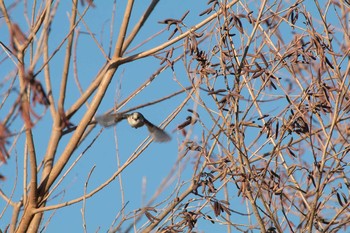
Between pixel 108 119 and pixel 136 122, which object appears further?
pixel 136 122

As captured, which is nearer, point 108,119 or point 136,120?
point 108,119

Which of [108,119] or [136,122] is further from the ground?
[136,122]

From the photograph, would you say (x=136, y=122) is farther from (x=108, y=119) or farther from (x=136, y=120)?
(x=108, y=119)

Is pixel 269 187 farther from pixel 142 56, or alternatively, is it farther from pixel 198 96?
pixel 142 56

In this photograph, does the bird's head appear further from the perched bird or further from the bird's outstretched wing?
the bird's outstretched wing

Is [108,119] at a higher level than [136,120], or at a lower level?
lower

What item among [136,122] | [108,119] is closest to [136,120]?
[136,122]

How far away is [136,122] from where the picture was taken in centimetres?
483

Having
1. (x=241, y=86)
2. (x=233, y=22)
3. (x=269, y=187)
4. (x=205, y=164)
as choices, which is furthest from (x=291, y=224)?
(x=233, y=22)

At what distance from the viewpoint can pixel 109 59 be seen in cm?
339

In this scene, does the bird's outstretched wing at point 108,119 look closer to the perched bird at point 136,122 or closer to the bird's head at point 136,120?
the perched bird at point 136,122

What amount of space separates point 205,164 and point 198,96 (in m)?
0.39

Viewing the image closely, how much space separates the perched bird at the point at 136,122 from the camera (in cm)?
355

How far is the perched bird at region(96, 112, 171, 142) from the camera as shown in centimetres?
355
